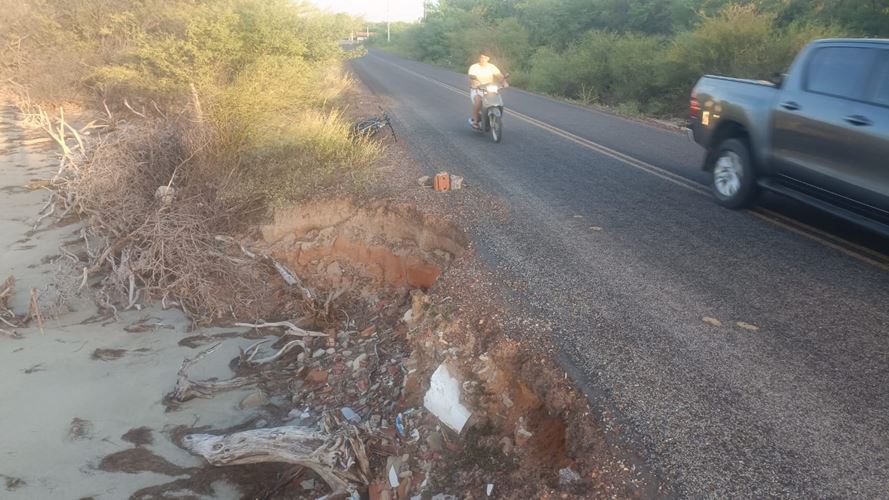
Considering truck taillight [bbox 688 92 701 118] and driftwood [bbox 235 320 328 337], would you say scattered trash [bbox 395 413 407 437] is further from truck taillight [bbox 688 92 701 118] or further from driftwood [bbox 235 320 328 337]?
truck taillight [bbox 688 92 701 118]

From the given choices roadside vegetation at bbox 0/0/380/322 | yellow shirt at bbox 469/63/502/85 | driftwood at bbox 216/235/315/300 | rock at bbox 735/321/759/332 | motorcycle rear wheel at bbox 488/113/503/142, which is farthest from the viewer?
yellow shirt at bbox 469/63/502/85

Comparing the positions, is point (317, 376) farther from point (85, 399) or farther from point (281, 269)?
point (85, 399)

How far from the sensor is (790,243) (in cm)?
695

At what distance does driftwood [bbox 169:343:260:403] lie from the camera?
22.1 ft

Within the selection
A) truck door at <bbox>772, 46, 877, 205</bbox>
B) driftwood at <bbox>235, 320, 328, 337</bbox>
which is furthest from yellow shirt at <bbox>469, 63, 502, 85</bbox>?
driftwood at <bbox>235, 320, 328, 337</bbox>

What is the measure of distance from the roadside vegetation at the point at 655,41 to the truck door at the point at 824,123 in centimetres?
1014

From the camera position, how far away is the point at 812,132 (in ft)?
22.1

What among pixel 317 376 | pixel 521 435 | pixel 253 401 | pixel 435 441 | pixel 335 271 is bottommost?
pixel 253 401

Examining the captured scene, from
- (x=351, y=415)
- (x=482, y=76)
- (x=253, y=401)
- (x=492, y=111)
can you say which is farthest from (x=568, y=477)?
(x=482, y=76)

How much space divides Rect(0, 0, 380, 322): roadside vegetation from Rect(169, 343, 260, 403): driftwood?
1.66m

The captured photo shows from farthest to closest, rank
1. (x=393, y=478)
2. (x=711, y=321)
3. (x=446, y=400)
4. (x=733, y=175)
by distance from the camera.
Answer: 1. (x=733, y=175)
2. (x=711, y=321)
3. (x=446, y=400)
4. (x=393, y=478)

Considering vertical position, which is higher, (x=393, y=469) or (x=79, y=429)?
(x=393, y=469)

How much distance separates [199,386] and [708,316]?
4891 millimetres

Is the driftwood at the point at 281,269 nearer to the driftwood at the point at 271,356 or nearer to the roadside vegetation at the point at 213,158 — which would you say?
the roadside vegetation at the point at 213,158
